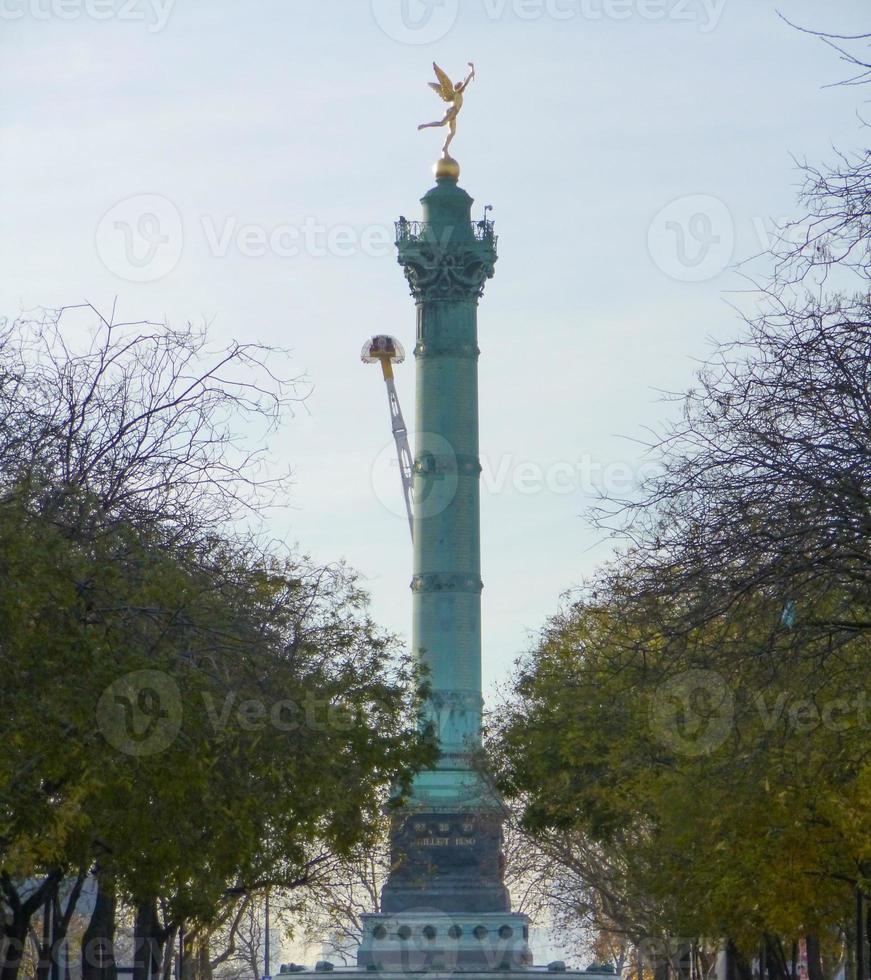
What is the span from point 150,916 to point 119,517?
60.0 ft

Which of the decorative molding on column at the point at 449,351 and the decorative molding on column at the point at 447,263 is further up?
the decorative molding on column at the point at 447,263

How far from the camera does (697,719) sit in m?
27.5

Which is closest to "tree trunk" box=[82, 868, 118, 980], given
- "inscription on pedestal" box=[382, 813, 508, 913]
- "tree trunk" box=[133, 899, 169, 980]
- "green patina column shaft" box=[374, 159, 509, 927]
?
"tree trunk" box=[133, 899, 169, 980]

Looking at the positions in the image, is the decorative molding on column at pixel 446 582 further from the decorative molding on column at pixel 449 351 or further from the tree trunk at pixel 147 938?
the tree trunk at pixel 147 938

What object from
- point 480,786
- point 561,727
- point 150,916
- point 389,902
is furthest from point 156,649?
point 389,902

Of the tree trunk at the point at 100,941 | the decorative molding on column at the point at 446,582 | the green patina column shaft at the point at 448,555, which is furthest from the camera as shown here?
the decorative molding on column at the point at 446,582

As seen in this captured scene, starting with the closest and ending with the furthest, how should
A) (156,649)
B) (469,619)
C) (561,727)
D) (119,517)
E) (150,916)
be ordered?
(156,649)
(119,517)
(150,916)
(561,727)
(469,619)

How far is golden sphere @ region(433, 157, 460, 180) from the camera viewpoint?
74062mm

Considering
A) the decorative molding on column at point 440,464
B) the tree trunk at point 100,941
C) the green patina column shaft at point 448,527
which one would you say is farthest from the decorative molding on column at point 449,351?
the tree trunk at point 100,941

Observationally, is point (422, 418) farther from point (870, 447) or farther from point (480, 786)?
point (870, 447)

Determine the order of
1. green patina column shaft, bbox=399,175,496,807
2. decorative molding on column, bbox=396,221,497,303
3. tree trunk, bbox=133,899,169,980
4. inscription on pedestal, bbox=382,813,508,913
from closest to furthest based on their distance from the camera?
tree trunk, bbox=133,899,169,980 < inscription on pedestal, bbox=382,813,508,913 < green patina column shaft, bbox=399,175,496,807 < decorative molding on column, bbox=396,221,497,303

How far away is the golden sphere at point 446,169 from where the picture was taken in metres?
74.1

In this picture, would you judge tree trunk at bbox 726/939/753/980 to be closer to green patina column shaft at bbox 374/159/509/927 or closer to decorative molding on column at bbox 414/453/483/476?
green patina column shaft at bbox 374/159/509/927

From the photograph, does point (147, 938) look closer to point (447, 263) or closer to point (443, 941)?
point (443, 941)
